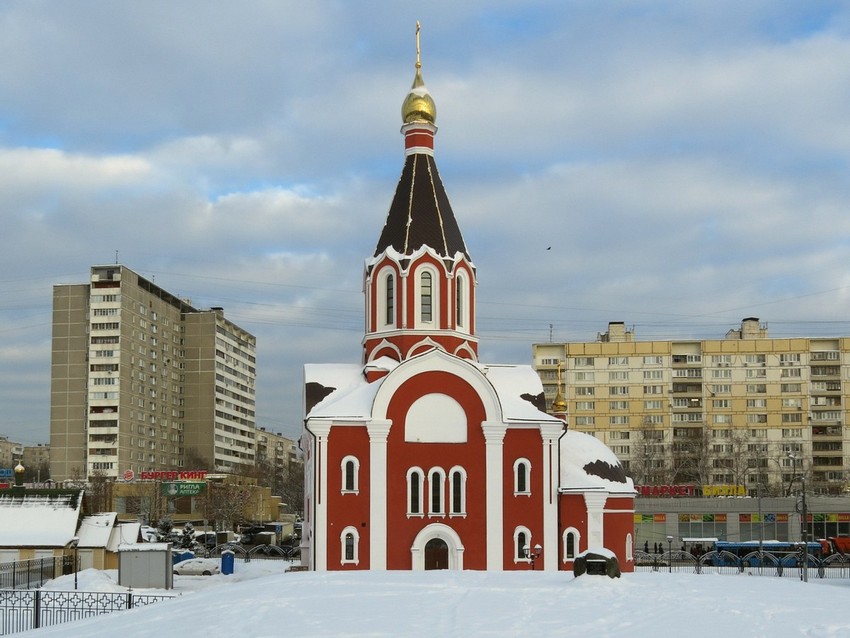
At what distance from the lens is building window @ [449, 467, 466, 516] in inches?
1250

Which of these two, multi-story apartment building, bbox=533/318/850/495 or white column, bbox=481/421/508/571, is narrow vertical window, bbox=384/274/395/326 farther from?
multi-story apartment building, bbox=533/318/850/495

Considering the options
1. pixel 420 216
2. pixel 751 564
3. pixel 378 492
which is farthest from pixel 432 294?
pixel 751 564

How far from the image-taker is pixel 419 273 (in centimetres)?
3478

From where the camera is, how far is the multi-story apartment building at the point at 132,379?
79562mm

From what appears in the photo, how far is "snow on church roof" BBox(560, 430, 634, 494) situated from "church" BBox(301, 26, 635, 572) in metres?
0.05

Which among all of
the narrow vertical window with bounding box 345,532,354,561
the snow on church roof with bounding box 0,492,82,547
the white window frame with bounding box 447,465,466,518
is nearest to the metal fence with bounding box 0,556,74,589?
the snow on church roof with bounding box 0,492,82,547

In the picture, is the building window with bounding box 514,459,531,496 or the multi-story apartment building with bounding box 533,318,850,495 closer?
the building window with bounding box 514,459,531,496

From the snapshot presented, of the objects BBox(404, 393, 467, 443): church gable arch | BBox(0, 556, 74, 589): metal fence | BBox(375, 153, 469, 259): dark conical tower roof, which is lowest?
BBox(0, 556, 74, 589): metal fence

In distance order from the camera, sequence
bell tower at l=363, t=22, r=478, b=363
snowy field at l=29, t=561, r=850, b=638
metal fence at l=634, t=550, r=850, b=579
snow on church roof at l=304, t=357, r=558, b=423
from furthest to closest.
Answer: metal fence at l=634, t=550, r=850, b=579
bell tower at l=363, t=22, r=478, b=363
snow on church roof at l=304, t=357, r=558, b=423
snowy field at l=29, t=561, r=850, b=638

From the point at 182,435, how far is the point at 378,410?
6460 centimetres

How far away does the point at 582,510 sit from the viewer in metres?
33.7

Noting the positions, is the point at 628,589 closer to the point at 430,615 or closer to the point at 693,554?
the point at 430,615

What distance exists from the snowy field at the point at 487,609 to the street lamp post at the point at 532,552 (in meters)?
10.7

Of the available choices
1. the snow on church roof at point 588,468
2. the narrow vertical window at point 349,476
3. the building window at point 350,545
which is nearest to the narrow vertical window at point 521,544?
the snow on church roof at point 588,468
